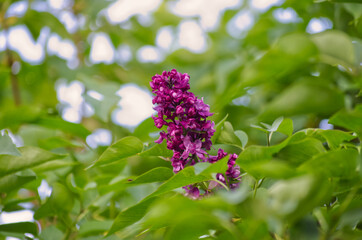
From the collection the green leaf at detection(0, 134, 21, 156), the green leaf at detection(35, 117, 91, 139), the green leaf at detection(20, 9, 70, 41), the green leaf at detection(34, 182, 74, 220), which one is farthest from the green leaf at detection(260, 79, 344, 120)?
the green leaf at detection(20, 9, 70, 41)

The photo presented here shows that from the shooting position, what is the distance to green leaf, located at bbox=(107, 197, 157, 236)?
693 millimetres

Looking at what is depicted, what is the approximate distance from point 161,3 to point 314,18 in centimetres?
137

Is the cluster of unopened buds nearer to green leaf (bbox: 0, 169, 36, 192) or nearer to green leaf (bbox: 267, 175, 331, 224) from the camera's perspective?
green leaf (bbox: 267, 175, 331, 224)

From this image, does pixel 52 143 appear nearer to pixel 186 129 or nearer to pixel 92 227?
pixel 92 227

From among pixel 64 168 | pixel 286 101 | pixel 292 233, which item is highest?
pixel 286 101

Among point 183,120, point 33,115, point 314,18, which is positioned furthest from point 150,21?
point 183,120

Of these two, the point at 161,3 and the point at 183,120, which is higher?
the point at 183,120

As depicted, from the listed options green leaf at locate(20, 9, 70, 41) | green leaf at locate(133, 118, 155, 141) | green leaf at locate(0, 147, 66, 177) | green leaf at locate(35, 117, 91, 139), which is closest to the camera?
green leaf at locate(0, 147, 66, 177)

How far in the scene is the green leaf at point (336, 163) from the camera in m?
0.54

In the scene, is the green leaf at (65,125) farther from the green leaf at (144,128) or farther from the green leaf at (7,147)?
the green leaf at (7,147)

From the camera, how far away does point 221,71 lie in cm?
151

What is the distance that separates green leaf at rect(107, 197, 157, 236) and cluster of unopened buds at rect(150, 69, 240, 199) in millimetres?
73

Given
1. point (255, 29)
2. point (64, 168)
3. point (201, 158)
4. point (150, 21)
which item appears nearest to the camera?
point (201, 158)

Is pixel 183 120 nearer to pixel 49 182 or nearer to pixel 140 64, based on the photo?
pixel 49 182
